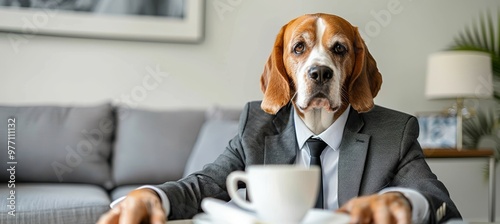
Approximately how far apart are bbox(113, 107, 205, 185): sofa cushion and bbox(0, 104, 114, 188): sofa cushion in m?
0.08

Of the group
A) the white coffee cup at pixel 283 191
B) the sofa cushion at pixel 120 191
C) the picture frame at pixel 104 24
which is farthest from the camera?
the picture frame at pixel 104 24

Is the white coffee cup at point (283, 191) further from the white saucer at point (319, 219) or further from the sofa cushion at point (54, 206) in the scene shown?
the sofa cushion at point (54, 206)

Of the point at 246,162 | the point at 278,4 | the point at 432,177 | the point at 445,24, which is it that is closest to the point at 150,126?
the point at 278,4

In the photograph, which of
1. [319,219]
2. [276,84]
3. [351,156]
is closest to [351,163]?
→ [351,156]

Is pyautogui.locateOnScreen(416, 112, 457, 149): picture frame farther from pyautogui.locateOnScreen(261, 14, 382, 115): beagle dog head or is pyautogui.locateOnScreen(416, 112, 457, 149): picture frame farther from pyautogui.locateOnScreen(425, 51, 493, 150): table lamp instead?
pyautogui.locateOnScreen(261, 14, 382, 115): beagle dog head

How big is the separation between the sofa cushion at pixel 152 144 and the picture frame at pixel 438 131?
53.5 inches

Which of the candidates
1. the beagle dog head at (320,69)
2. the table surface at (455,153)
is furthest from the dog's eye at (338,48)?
the table surface at (455,153)

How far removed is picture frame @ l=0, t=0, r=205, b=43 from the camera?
287 cm

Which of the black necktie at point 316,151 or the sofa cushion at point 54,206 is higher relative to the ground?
the black necktie at point 316,151

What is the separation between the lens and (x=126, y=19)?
3.01m

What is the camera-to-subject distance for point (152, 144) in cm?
263

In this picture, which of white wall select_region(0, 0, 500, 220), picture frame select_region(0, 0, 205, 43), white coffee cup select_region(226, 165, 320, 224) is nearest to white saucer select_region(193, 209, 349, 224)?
white coffee cup select_region(226, 165, 320, 224)

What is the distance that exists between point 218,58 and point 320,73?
2029 mm

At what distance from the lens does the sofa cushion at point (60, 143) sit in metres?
2.51
